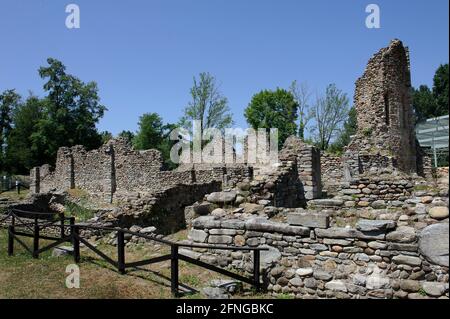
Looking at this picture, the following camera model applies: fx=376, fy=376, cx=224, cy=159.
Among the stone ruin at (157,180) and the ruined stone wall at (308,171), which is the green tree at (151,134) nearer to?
the stone ruin at (157,180)

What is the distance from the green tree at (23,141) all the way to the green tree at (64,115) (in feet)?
8.84

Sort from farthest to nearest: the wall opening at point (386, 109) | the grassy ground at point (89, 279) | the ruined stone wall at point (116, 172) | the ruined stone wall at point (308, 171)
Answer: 1. the ruined stone wall at point (116, 172)
2. the wall opening at point (386, 109)
3. the ruined stone wall at point (308, 171)
4. the grassy ground at point (89, 279)

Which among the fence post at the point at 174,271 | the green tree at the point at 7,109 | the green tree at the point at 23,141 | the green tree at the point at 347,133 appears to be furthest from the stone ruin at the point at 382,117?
the green tree at the point at 7,109

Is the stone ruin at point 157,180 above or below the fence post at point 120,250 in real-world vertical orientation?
above

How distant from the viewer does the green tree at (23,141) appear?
4444 centimetres

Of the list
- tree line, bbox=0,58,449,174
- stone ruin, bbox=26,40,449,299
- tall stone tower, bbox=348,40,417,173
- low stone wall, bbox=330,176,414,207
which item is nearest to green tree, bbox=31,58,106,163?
tree line, bbox=0,58,449,174

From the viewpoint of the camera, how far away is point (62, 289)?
684 cm

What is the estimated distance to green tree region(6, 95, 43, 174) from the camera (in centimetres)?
4444

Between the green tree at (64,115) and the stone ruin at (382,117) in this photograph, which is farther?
the green tree at (64,115)

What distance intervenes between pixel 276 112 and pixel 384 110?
26.1m

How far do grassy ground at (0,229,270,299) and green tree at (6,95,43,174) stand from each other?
39163 millimetres

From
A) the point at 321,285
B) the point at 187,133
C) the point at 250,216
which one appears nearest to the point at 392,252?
the point at 321,285

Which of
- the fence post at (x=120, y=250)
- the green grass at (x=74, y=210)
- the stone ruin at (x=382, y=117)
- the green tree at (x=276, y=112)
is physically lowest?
the green grass at (x=74, y=210)
